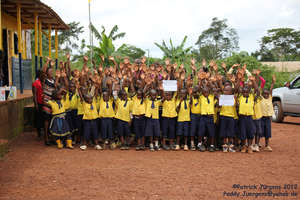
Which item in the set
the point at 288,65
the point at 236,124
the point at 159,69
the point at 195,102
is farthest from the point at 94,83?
the point at 288,65

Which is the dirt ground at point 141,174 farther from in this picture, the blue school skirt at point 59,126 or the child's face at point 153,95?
the child's face at point 153,95

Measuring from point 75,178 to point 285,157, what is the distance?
4.12 metres

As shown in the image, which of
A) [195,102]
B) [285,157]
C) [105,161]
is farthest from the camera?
[195,102]

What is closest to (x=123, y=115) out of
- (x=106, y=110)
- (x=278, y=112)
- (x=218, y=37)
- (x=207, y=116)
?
(x=106, y=110)

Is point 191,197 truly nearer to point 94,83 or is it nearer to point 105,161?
point 105,161

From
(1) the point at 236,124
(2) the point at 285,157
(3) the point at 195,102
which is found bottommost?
(2) the point at 285,157

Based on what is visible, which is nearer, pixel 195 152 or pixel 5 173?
pixel 5 173

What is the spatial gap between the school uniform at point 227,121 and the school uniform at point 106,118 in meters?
2.33

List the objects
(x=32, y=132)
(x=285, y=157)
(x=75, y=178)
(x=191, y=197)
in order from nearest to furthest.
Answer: (x=191, y=197)
(x=75, y=178)
(x=285, y=157)
(x=32, y=132)

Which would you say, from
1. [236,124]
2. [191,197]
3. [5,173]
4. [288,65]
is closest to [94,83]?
[5,173]

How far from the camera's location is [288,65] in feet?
106

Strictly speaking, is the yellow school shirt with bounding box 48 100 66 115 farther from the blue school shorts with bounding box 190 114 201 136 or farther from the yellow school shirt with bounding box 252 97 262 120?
the yellow school shirt with bounding box 252 97 262 120

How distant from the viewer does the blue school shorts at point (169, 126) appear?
6.90 m

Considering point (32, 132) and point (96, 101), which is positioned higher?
point (96, 101)
